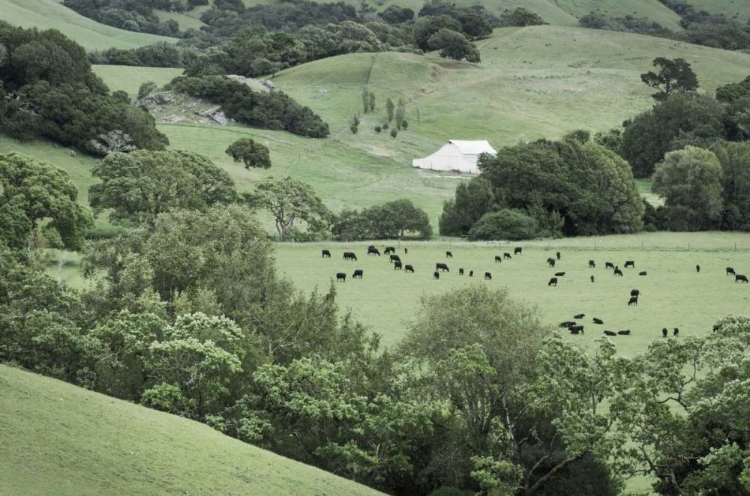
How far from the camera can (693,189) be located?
337 ft

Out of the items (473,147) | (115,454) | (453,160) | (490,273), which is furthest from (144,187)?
(473,147)

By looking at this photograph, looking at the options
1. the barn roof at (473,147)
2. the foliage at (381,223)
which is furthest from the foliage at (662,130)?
the foliage at (381,223)

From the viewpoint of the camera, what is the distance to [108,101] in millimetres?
106688

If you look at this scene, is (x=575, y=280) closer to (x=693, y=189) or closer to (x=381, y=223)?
(x=381, y=223)

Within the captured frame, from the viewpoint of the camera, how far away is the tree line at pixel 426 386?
103ft

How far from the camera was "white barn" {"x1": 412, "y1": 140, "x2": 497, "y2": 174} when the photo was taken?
130 metres

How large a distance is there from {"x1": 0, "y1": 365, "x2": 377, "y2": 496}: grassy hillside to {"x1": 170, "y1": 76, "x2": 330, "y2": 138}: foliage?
107m

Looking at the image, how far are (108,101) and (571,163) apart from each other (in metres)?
45.9

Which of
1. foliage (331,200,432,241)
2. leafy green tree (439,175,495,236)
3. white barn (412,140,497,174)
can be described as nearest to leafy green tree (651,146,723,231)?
leafy green tree (439,175,495,236)

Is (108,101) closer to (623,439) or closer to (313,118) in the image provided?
(313,118)

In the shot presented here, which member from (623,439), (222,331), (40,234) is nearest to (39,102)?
(40,234)

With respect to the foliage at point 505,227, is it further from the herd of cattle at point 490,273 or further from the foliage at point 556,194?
the herd of cattle at point 490,273

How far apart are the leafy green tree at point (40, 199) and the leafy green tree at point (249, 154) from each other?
36.5 m

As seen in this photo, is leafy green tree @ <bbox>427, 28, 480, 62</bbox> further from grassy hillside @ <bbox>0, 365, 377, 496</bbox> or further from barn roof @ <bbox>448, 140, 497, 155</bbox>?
grassy hillside @ <bbox>0, 365, 377, 496</bbox>
